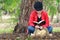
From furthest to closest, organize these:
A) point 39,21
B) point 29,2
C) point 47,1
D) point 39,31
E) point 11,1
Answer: point 47,1 → point 11,1 → point 29,2 → point 39,21 → point 39,31

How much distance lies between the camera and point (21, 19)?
31.3ft

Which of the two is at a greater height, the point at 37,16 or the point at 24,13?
the point at 37,16

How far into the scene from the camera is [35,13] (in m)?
6.05

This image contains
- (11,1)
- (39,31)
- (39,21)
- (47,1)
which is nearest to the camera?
(39,31)

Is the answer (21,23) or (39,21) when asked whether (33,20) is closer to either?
(39,21)

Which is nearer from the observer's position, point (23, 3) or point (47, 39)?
point (47, 39)

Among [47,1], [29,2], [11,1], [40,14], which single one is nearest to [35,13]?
[40,14]

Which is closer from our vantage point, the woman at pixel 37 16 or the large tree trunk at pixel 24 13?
the woman at pixel 37 16

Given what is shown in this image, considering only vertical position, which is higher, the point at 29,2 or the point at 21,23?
the point at 29,2

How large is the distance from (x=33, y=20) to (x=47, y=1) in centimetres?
706

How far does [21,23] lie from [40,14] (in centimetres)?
356

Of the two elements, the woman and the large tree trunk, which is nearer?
the woman

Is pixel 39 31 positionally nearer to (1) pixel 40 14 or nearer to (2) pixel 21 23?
(1) pixel 40 14

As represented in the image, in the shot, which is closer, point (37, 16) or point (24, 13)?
point (37, 16)
